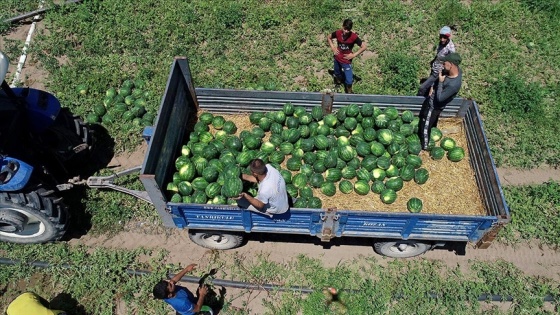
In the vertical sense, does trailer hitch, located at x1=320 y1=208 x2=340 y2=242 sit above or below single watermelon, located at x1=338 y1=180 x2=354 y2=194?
above

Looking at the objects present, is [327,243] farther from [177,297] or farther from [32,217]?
[32,217]

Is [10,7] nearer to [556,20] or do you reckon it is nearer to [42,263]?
[42,263]

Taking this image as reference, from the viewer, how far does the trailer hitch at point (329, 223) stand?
6.73m

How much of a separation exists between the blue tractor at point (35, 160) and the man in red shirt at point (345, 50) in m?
6.07

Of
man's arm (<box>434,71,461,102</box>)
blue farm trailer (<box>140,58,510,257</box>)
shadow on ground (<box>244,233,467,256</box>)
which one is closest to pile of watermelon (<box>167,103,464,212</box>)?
blue farm trailer (<box>140,58,510,257</box>)

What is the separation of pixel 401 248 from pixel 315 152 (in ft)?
8.31

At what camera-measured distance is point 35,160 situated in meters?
8.14

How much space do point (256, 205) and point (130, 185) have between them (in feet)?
13.0

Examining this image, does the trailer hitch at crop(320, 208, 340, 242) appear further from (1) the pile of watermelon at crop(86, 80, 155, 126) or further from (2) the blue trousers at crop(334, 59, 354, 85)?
(1) the pile of watermelon at crop(86, 80, 155, 126)

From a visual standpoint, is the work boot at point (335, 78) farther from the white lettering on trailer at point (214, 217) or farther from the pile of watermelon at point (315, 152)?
the white lettering on trailer at point (214, 217)

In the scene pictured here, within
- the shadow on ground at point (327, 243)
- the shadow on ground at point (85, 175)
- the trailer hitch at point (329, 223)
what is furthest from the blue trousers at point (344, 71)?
the shadow on ground at point (85, 175)

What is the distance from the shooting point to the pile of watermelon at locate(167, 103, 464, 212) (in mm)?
7957

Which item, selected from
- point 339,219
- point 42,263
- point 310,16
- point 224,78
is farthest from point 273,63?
point 42,263

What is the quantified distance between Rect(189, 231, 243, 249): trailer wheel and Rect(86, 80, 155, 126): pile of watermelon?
11.7 ft
